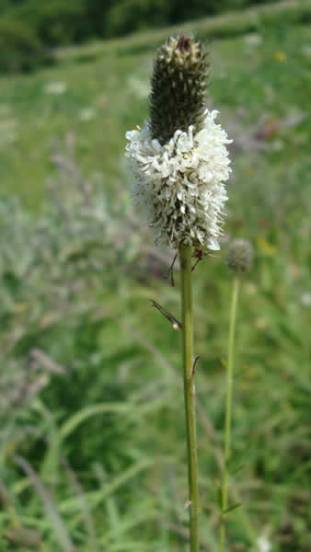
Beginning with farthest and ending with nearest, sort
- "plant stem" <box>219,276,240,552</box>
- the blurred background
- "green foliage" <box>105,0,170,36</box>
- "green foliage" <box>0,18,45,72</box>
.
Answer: "green foliage" <box>105,0,170,36</box>, "green foliage" <box>0,18,45,72</box>, the blurred background, "plant stem" <box>219,276,240,552</box>

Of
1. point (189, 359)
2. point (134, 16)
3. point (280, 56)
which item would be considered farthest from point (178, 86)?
point (134, 16)

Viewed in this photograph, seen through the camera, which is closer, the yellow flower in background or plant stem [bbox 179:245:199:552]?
plant stem [bbox 179:245:199:552]

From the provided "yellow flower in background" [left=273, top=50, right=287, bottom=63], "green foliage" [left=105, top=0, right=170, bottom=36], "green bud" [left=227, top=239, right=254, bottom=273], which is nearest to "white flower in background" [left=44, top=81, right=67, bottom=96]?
"yellow flower in background" [left=273, top=50, right=287, bottom=63]

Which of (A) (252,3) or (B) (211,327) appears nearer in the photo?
(B) (211,327)

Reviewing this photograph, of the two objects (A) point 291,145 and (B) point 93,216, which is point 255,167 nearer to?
(A) point 291,145

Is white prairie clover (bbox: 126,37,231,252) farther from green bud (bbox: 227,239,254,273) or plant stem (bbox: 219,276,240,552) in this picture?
green bud (bbox: 227,239,254,273)

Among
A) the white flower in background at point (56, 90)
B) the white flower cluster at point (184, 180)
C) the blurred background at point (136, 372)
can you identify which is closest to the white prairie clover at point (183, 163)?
the white flower cluster at point (184, 180)

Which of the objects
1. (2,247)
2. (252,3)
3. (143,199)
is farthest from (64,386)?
(252,3)

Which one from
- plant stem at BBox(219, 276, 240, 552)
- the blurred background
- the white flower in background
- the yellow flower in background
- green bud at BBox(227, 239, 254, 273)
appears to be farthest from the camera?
the white flower in background
